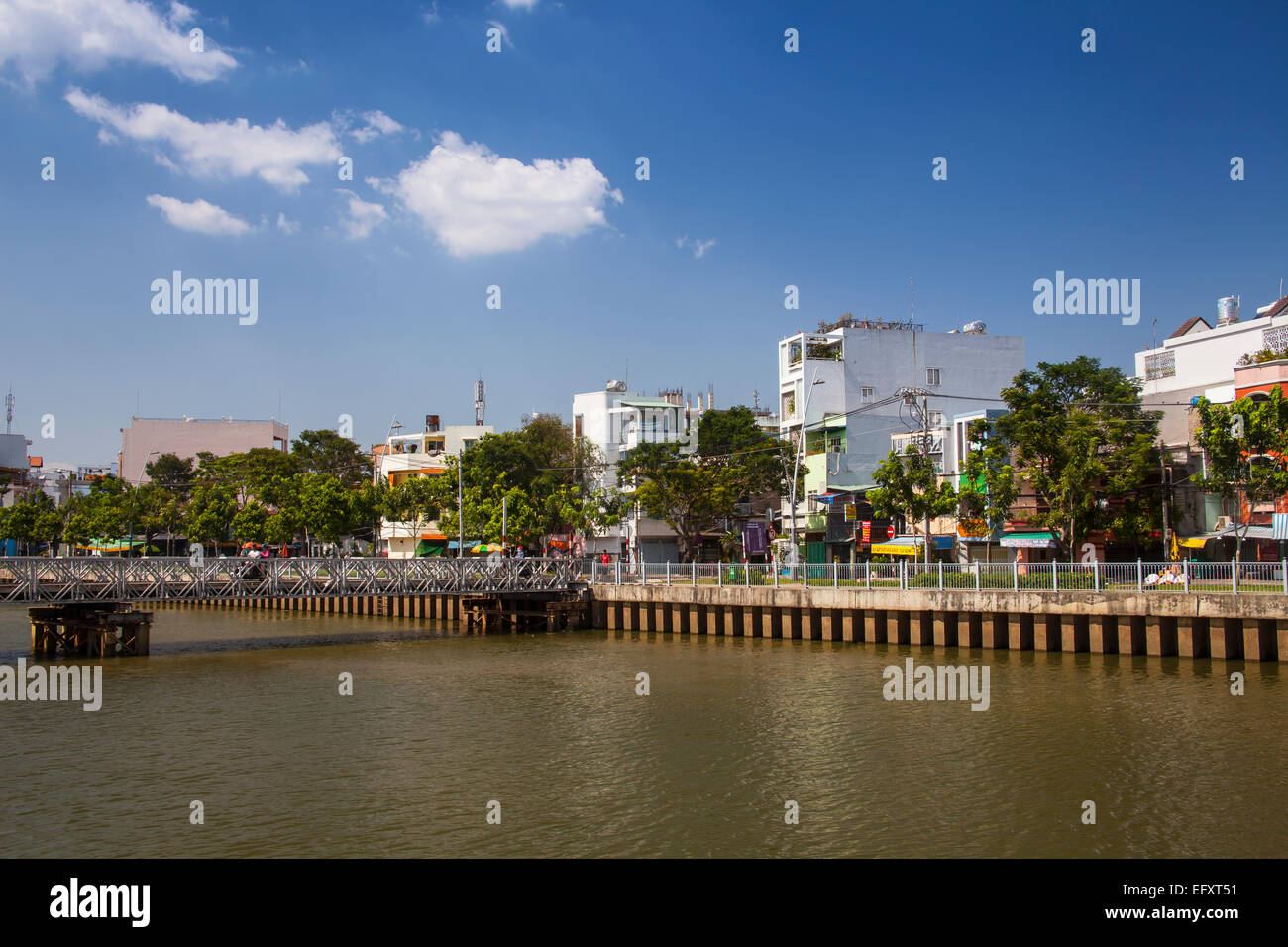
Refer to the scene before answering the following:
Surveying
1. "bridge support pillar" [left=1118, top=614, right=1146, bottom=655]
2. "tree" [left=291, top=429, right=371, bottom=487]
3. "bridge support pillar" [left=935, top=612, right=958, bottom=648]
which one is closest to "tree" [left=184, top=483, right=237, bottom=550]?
"tree" [left=291, top=429, right=371, bottom=487]

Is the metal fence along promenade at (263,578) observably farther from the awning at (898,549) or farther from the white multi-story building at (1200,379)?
the white multi-story building at (1200,379)

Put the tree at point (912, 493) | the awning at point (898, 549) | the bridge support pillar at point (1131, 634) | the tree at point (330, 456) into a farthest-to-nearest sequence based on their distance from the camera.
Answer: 1. the tree at point (330, 456)
2. the awning at point (898, 549)
3. the tree at point (912, 493)
4. the bridge support pillar at point (1131, 634)

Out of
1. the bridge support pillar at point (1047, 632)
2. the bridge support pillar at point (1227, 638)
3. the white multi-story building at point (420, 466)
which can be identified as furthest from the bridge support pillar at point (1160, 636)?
the white multi-story building at point (420, 466)

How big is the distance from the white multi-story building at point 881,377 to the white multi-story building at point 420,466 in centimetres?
3167

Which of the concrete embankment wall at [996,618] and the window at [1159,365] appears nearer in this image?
the concrete embankment wall at [996,618]

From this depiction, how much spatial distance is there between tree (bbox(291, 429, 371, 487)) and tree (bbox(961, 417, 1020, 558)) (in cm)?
7637

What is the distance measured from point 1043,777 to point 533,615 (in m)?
35.6

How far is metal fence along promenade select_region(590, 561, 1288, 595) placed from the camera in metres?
33.6

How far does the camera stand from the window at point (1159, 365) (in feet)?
230

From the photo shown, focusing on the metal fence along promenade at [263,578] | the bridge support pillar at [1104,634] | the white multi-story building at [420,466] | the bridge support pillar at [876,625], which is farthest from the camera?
the white multi-story building at [420,466]

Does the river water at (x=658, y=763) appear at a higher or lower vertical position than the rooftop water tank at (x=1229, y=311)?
lower

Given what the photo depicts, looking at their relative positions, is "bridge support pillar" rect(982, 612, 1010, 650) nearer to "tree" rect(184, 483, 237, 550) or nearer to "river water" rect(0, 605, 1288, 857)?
"river water" rect(0, 605, 1288, 857)

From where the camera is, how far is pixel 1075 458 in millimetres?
42156
